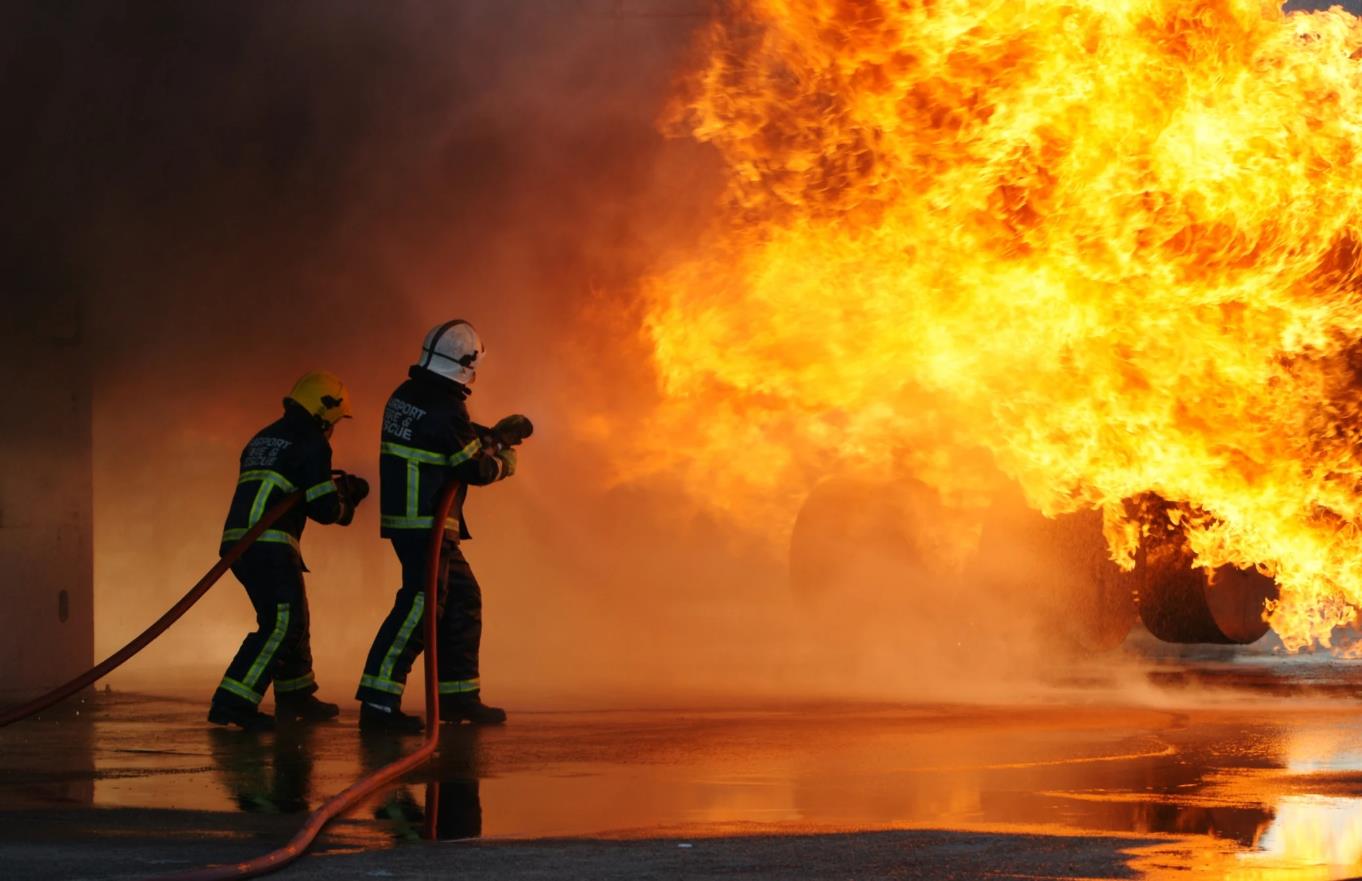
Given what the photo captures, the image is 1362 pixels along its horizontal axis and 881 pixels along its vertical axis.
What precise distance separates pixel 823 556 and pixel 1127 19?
5.25 meters

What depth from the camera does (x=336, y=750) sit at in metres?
7.94

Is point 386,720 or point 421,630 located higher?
point 421,630

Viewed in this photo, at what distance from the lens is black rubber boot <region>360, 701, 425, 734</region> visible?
8.62 metres

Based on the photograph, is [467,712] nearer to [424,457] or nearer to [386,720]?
[386,720]

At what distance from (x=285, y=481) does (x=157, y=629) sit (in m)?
1.05

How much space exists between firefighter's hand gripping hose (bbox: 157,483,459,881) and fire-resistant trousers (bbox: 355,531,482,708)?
5.5 inches

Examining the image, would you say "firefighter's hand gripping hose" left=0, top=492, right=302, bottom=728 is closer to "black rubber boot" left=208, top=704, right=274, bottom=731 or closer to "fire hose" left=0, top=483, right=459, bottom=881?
"fire hose" left=0, top=483, right=459, bottom=881

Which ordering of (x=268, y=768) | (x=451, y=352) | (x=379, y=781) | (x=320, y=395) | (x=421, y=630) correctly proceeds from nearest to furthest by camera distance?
(x=379, y=781)
(x=268, y=768)
(x=421, y=630)
(x=451, y=352)
(x=320, y=395)

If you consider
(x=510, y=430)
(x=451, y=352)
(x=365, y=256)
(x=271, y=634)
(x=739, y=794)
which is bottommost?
(x=739, y=794)

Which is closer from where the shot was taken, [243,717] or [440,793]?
[440,793]

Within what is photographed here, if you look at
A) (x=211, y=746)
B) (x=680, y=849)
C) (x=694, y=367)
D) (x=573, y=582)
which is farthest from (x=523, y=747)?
(x=573, y=582)

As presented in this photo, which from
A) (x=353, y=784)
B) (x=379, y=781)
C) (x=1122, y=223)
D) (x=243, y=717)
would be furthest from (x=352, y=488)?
(x=1122, y=223)

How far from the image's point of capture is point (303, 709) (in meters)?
9.41

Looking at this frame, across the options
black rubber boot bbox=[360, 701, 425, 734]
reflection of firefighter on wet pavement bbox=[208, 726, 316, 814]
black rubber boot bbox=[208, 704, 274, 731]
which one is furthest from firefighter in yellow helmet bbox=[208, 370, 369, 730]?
black rubber boot bbox=[360, 701, 425, 734]
